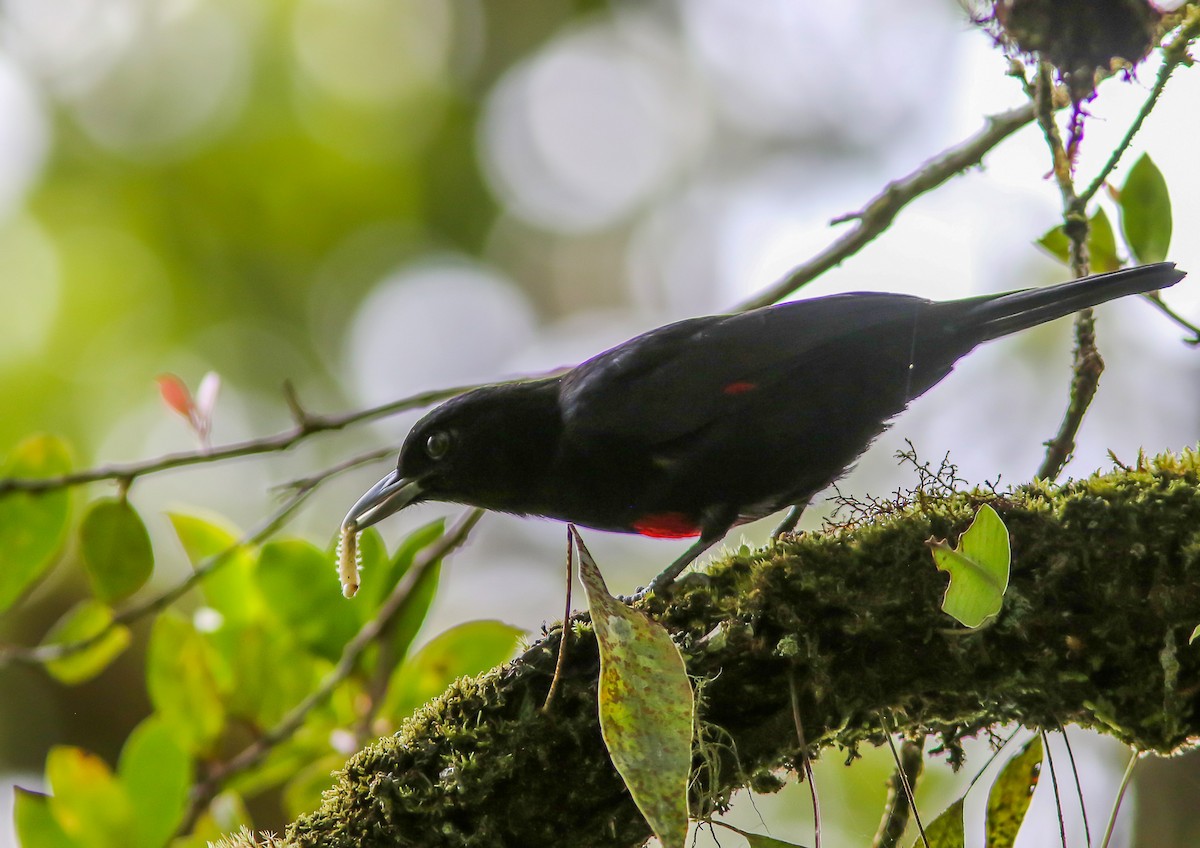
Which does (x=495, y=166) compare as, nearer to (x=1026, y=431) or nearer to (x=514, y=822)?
(x=1026, y=431)

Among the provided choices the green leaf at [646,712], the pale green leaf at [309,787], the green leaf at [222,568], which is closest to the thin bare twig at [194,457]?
the green leaf at [222,568]

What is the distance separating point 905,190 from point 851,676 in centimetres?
202

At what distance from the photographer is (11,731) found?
8312 mm

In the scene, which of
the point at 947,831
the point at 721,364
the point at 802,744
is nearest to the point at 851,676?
the point at 802,744

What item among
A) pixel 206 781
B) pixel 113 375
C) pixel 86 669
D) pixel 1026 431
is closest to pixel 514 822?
pixel 206 781

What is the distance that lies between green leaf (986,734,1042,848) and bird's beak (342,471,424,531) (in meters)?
1.90

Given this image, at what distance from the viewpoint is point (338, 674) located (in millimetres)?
3318

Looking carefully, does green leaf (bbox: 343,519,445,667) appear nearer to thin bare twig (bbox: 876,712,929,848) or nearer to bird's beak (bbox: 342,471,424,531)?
bird's beak (bbox: 342,471,424,531)

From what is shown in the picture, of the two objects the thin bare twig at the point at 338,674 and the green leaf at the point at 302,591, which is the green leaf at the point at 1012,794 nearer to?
the thin bare twig at the point at 338,674

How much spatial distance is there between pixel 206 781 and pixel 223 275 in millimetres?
10164

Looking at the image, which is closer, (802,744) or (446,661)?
(802,744)

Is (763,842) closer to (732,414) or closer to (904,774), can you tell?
(904,774)

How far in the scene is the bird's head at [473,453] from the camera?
3329mm

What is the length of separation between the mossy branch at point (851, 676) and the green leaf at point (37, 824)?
3.51 feet
